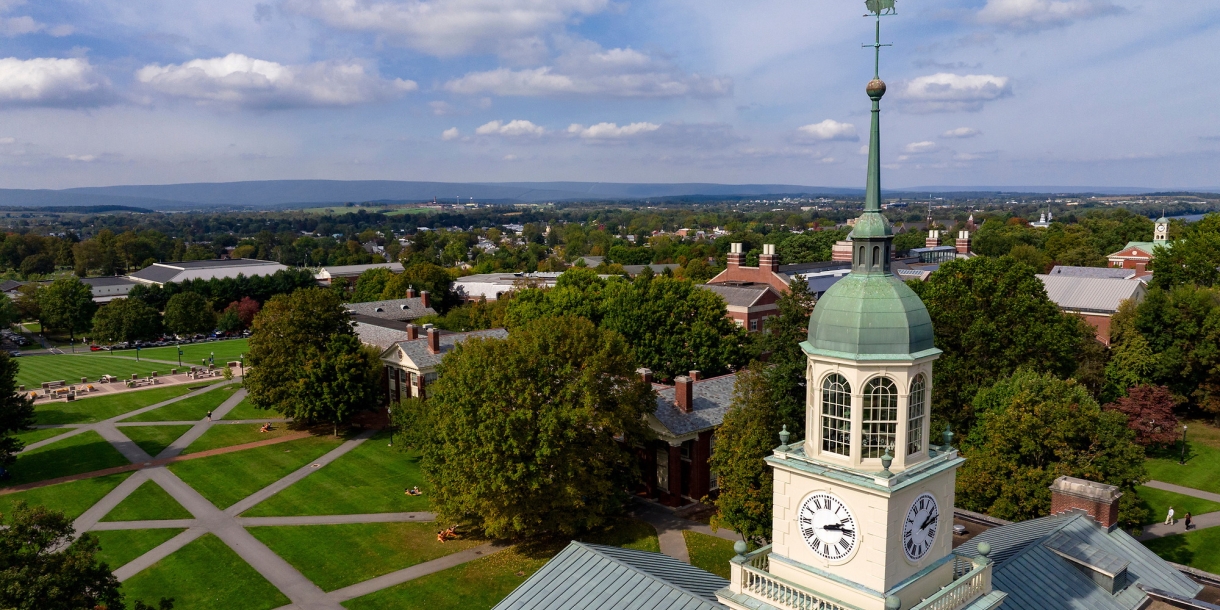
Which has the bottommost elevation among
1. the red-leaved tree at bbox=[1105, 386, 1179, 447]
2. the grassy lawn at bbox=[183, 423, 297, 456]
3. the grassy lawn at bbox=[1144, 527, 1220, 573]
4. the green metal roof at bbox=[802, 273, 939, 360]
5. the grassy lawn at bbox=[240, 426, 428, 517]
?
the grassy lawn at bbox=[240, 426, 428, 517]

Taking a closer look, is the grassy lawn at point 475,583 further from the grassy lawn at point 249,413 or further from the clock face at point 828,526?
the grassy lawn at point 249,413

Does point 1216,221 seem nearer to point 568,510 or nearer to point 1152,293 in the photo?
point 1152,293

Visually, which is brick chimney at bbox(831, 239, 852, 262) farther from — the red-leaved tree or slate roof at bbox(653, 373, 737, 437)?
slate roof at bbox(653, 373, 737, 437)

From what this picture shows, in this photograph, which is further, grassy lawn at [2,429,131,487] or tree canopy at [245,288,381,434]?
tree canopy at [245,288,381,434]

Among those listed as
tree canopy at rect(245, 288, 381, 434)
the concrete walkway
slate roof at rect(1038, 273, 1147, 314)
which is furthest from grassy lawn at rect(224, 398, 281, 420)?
slate roof at rect(1038, 273, 1147, 314)

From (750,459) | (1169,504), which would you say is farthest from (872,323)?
(1169,504)

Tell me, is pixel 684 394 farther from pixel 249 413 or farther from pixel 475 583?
pixel 249 413

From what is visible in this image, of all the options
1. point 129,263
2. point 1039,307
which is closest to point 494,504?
point 1039,307
